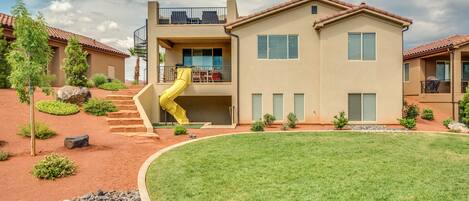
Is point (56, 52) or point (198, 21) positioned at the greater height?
point (198, 21)

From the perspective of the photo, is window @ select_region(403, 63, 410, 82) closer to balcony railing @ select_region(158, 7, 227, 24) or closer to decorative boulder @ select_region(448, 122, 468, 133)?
decorative boulder @ select_region(448, 122, 468, 133)

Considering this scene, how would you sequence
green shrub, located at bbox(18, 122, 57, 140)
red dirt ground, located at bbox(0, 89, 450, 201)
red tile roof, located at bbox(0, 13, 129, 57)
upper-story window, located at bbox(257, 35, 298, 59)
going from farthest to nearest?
red tile roof, located at bbox(0, 13, 129, 57), upper-story window, located at bbox(257, 35, 298, 59), green shrub, located at bbox(18, 122, 57, 140), red dirt ground, located at bbox(0, 89, 450, 201)

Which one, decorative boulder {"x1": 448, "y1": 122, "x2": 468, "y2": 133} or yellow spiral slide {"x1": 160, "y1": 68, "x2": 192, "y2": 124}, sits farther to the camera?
yellow spiral slide {"x1": 160, "y1": 68, "x2": 192, "y2": 124}

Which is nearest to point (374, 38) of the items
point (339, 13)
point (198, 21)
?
point (339, 13)

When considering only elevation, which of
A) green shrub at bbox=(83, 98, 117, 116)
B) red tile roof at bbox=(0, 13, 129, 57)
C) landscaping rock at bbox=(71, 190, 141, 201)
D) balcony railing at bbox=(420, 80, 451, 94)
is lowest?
landscaping rock at bbox=(71, 190, 141, 201)

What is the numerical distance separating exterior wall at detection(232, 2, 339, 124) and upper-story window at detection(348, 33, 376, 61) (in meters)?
2.03

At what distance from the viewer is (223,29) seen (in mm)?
23141

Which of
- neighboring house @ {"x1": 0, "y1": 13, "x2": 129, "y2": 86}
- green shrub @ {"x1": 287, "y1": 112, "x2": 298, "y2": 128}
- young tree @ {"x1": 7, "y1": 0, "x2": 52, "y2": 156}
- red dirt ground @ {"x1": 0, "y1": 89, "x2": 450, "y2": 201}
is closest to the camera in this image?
red dirt ground @ {"x1": 0, "y1": 89, "x2": 450, "y2": 201}

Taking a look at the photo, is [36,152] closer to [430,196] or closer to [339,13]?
[430,196]

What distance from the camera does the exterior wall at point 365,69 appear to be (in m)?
21.4

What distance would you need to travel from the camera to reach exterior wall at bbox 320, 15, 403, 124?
70.1 ft

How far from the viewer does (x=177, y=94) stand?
872 inches

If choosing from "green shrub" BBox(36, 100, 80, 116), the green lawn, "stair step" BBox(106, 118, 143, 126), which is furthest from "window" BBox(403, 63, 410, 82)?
"green shrub" BBox(36, 100, 80, 116)

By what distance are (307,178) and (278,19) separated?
14437 millimetres
